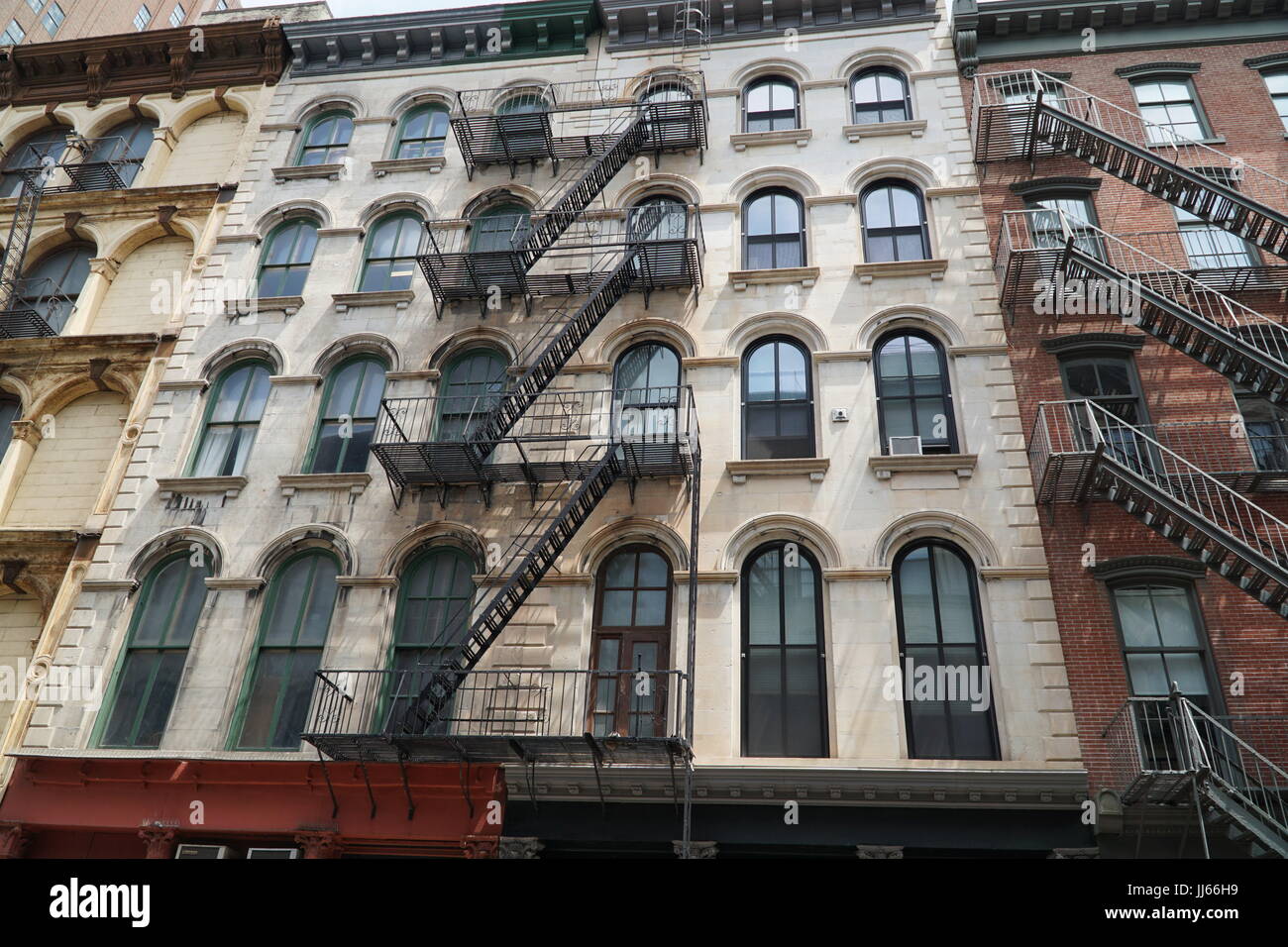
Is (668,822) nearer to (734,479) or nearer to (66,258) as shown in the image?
(734,479)

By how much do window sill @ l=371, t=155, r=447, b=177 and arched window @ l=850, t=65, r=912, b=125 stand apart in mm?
9289

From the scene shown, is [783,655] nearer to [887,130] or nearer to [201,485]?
[201,485]

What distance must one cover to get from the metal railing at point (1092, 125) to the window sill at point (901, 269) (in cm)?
303

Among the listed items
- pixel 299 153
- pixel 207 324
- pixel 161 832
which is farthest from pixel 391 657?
pixel 299 153

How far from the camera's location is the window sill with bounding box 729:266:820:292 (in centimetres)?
1775

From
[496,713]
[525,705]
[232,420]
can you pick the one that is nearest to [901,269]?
[525,705]

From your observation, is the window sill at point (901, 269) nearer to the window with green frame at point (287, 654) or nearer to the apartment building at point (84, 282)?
the window with green frame at point (287, 654)

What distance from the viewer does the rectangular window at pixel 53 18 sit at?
123ft

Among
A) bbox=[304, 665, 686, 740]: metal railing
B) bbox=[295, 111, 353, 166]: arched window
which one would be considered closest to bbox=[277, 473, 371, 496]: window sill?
bbox=[304, 665, 686, 740]: metal railing

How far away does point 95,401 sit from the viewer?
Answer: 1975 centimetres

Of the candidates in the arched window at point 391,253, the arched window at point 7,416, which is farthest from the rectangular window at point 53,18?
the arched window at point 391,253

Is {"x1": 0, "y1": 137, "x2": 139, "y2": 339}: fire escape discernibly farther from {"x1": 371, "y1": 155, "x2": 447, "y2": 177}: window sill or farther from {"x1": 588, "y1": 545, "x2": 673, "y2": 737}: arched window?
{"x1": 588, "y1": 545, "x2": 673, "y2": 737}: arched window

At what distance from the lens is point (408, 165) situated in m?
21.2

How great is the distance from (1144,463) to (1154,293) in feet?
8.74
